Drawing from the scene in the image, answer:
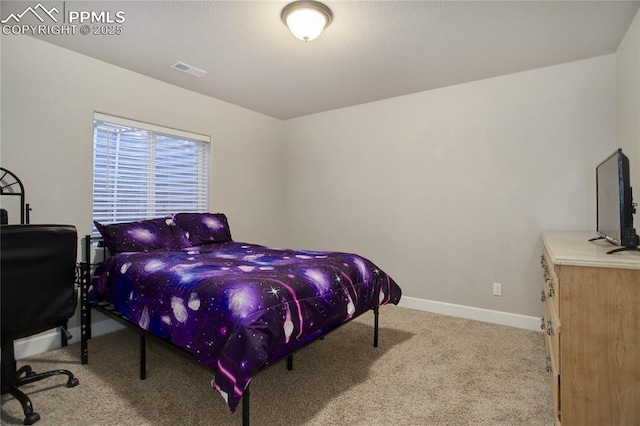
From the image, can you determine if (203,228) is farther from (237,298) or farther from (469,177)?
(469,177)

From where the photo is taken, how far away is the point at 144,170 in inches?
128

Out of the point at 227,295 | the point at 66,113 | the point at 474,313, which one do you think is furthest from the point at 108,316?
the point at 474,313

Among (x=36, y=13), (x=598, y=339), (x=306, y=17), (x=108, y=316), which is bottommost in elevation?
(x=108, y=316)

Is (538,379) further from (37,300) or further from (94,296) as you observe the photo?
(94,296)

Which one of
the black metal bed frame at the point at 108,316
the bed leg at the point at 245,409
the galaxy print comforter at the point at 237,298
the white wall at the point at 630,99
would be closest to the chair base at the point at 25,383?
the black metal bed frame at the point at 108,316

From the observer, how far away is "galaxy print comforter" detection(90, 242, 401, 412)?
143 cm

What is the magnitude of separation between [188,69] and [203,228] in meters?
1.50

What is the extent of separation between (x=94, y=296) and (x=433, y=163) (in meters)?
3.34

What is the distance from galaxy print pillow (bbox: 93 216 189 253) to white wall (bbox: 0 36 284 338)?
32 cm

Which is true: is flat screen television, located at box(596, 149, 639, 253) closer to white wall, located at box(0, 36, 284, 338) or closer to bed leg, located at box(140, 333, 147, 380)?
bed leg, located at box(140, 333, 147, 380)

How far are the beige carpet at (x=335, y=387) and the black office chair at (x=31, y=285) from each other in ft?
0.71

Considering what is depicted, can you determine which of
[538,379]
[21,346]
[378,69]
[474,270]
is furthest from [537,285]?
[21,346]

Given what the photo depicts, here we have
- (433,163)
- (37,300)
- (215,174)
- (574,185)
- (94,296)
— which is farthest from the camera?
(215,174)

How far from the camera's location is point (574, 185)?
2.80 metres
